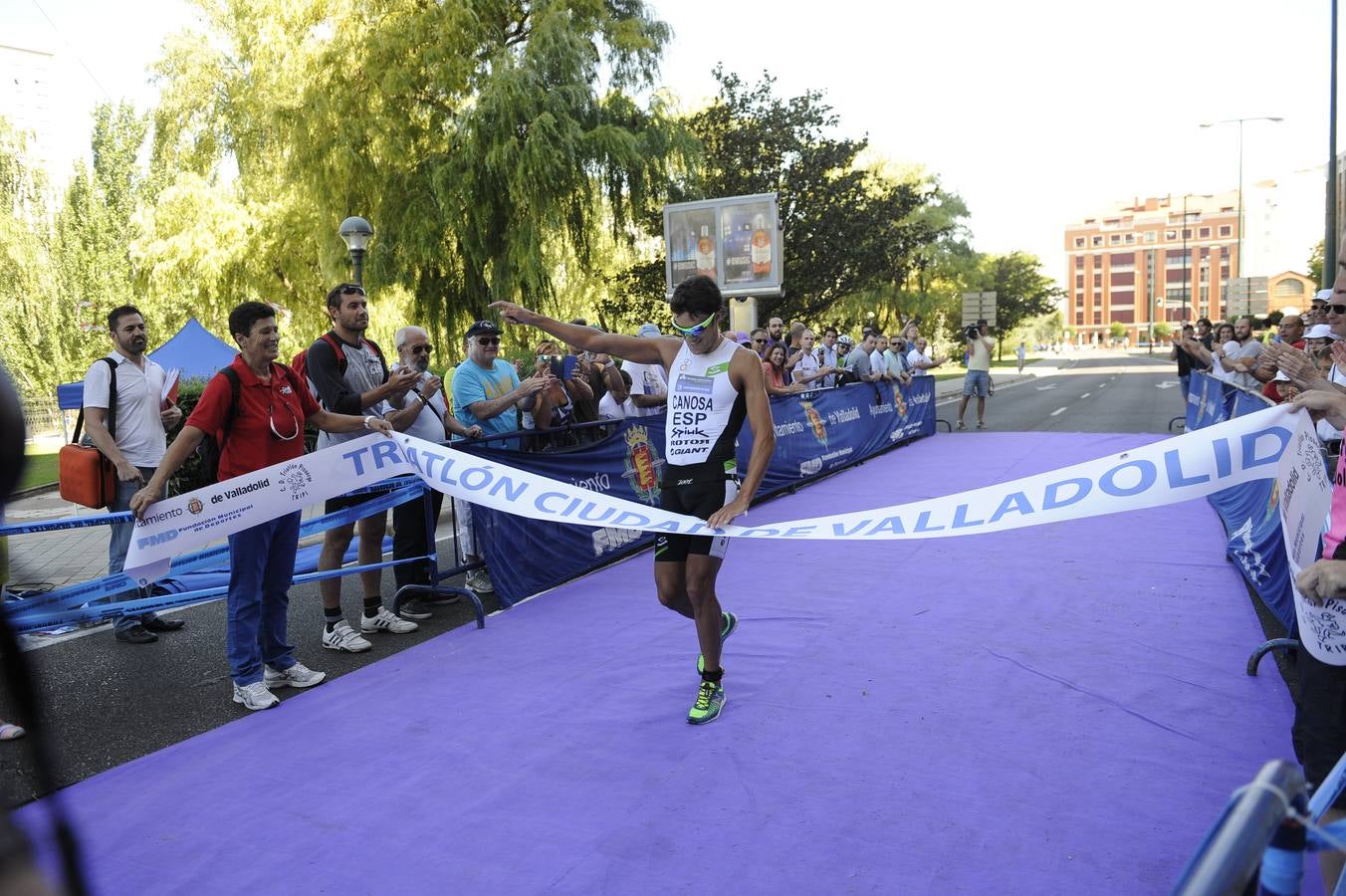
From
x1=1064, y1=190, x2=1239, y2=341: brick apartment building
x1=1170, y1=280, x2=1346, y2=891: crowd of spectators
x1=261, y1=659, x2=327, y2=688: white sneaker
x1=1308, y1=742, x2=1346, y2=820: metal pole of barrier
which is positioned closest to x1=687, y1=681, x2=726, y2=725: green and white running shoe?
x1=261, y1=659, x2=327, y2=688: white sneaker

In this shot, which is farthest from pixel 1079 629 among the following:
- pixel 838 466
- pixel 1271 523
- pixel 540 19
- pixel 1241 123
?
pixel 1241 123

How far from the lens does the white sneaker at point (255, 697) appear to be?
4977 millimetres

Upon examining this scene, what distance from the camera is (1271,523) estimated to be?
19.6 ft

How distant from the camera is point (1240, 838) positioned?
4.22 ft

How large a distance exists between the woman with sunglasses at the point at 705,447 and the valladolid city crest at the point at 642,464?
3989 millimetres

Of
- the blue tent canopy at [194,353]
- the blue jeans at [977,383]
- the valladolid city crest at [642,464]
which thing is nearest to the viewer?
the valladolid city crest at [642,464]

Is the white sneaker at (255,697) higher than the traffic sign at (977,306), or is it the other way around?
the traffic sign at (977,306)

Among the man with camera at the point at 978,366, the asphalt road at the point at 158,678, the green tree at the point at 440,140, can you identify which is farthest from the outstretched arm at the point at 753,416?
the green tree at the point at 440,140

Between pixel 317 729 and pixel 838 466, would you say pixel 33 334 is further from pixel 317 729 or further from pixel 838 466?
pixel 317 729

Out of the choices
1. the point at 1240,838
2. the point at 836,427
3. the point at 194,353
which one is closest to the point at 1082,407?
the point at 836,427

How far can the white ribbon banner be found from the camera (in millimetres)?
3480

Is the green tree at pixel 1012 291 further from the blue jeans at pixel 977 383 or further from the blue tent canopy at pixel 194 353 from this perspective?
the blue tent canopy at pixel 194 353

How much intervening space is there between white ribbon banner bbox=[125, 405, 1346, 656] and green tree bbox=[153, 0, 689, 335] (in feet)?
47.1

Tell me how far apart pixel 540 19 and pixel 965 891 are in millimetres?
20632
